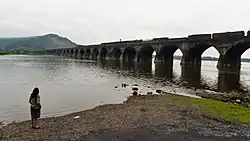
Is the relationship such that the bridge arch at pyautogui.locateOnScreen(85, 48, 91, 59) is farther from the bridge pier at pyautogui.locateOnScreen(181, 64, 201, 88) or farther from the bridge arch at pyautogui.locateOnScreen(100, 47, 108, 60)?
the bridge pier at pyautogui.locateOnScreen(181, 64, 201, 88)

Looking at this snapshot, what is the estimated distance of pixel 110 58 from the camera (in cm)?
13138

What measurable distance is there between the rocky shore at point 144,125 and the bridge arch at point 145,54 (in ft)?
270

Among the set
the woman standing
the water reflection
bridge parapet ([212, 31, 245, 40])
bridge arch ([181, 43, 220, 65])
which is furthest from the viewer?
bridge arch ([181, 43, 220, 65])

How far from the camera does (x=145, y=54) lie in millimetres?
111125

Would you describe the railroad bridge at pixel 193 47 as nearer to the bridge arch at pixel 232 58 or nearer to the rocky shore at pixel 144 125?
the bridge arch at pixel 232 58

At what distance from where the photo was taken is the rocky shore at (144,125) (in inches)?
556

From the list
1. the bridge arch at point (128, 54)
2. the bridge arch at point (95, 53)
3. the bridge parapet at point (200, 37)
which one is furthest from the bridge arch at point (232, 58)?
the bridge arch at point (95, 53)

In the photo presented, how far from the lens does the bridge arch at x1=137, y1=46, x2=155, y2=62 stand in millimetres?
104475

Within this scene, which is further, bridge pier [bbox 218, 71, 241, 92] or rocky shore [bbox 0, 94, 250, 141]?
bridge pier [bbox 218, 71, 241, 92]

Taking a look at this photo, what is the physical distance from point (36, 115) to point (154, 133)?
21.4ft

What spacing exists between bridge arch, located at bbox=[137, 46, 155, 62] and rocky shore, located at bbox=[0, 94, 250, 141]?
270ft

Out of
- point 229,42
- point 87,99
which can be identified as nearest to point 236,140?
point 87,99

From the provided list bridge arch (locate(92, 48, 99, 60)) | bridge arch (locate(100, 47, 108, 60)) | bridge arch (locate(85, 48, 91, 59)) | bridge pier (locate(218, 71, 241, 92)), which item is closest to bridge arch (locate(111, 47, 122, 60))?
bridge arch (locate(100, 47, 108, 60))

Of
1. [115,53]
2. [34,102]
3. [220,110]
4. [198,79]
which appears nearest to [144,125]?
[34,102]
